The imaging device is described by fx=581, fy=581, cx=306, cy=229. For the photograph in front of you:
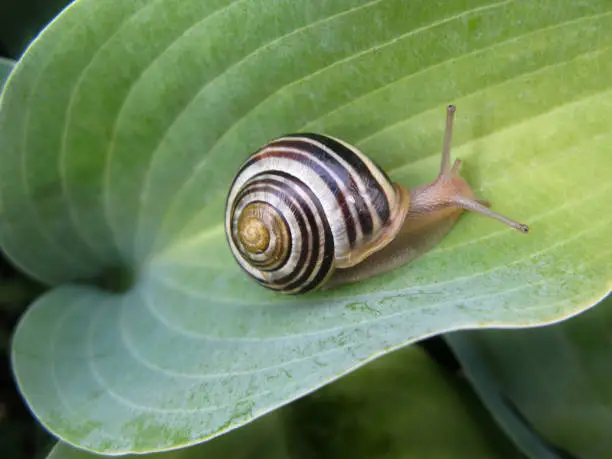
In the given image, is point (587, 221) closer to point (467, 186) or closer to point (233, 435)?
point (467, 186)

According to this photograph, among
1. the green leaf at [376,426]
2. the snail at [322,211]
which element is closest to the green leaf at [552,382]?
the green leaf at [376,426]

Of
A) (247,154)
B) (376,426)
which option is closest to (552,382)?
(376,426)

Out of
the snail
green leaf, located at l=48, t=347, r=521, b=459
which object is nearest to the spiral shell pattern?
the snail

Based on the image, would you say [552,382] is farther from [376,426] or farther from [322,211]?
[322,211]

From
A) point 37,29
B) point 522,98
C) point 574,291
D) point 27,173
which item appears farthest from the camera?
point 37,29

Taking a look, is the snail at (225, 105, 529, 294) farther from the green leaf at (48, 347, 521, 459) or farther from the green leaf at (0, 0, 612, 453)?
the green leaf at (48, 347, 521, 459)

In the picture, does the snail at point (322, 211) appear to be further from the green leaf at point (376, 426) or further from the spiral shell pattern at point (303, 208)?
the green leaf at point (376, 426)

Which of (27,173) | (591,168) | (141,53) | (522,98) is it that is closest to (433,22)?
(522,98)
